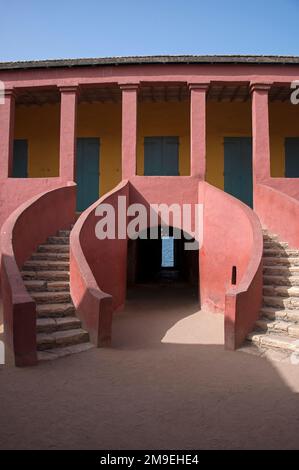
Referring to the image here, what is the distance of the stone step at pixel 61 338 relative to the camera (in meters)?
5.38

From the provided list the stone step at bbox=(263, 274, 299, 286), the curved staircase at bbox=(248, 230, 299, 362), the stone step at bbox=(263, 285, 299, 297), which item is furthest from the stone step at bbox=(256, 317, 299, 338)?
the stone step at bbox=(263, 274, 299, 286)

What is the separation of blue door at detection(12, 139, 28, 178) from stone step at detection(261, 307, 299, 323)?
9.10m

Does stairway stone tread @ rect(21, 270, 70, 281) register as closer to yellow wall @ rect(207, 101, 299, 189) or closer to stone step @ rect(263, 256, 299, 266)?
stone step @ rect(263, 256, 299, 266)

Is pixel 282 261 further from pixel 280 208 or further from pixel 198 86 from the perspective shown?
pixel 198 86

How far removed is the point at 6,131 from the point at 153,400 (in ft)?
28.2

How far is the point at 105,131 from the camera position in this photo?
40.3ft

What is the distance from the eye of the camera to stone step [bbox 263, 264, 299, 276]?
720 cm

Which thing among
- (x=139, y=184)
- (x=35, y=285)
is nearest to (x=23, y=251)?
(x=35, y=285)

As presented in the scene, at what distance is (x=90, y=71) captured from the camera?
9992 mm

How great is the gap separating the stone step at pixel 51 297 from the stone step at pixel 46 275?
0.43m

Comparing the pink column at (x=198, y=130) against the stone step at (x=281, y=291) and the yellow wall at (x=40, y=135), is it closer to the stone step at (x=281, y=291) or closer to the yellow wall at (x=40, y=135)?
the stone step at (x=281, y=291)

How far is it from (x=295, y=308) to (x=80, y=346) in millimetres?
3676

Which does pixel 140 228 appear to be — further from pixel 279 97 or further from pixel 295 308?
pixel 279 97
